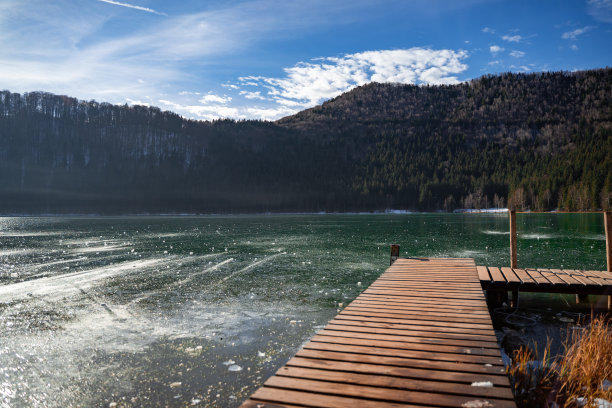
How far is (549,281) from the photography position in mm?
10594

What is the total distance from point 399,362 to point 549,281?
8.22 m

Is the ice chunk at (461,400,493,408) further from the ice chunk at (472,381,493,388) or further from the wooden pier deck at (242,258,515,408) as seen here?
the ice chunk at (472,381,493,388)

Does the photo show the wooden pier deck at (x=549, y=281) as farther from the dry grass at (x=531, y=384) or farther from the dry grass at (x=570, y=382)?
the dry grass at (x=531, y=384)

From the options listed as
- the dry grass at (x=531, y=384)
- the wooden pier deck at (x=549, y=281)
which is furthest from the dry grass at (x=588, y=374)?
the wooden pier deck at (x=549, y=281)

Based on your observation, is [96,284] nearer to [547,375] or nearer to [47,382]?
[47,382]

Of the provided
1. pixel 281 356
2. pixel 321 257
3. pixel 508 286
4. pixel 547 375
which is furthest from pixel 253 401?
pixel 321 257

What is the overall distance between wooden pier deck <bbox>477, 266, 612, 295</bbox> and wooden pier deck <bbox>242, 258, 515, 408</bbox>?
3477mm

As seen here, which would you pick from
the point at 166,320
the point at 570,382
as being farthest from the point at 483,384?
the point at 166,320

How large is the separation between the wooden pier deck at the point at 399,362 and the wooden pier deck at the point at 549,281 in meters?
3.48

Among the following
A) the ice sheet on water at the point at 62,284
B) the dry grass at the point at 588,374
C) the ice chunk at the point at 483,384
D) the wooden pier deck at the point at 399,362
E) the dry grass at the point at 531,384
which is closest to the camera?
the wooden pier deck at the point at 399,362

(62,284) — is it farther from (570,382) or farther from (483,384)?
(570,382)

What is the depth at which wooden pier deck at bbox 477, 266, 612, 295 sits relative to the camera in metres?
10.3

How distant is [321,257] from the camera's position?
24141 millimetres

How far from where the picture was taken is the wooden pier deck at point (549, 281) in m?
10.3
